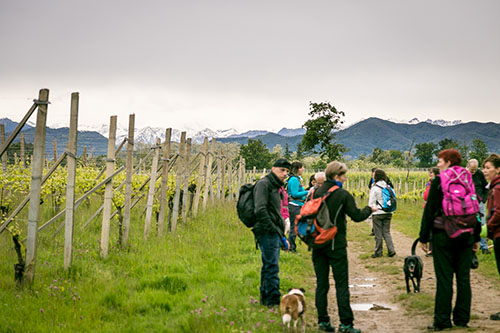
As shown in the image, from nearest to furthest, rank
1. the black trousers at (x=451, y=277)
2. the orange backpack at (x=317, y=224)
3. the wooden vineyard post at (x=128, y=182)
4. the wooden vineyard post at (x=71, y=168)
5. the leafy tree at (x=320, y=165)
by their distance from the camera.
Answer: the black trousers at (x=451, y=277), the orange backpack at (x=317, y=224), the wooden vineyard post at (x=71, y=168), the wooden vineyard post at (x=128, y=182), the leafy tree at (x=320, y=165)

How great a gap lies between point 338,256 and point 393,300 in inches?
93.7

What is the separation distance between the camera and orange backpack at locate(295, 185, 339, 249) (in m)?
5.50

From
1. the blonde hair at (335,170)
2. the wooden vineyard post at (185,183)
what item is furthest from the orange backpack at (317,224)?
the wooden vineyard post at (185,183)

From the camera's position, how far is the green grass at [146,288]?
18.3ft

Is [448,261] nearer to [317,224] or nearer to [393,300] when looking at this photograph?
[317,224]

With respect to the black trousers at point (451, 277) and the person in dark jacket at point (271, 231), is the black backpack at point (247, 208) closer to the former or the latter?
the person in dark jacket at point (271, 231)

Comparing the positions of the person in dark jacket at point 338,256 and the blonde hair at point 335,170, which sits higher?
the blonde hair at point 335,170

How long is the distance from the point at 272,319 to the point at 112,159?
494cm

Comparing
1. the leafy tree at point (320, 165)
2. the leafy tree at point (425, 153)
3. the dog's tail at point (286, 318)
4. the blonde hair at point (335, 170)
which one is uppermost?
the leafy tree at point (425, 153)

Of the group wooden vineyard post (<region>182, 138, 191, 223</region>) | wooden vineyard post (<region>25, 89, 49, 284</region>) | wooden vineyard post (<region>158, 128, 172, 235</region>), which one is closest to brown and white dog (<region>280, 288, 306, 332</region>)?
wooden vineyard post (<region>25, 89, 49, 284</region>)

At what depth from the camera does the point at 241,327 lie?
5320mm

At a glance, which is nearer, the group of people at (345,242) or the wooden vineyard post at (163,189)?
the group of people at (345,242)

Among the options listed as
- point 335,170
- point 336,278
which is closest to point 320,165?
point 335,170

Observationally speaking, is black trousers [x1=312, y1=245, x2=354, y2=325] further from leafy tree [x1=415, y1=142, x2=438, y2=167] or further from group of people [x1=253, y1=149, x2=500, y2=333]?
leafy tree [x1=415, y1=142, x2=438, y2=167]
